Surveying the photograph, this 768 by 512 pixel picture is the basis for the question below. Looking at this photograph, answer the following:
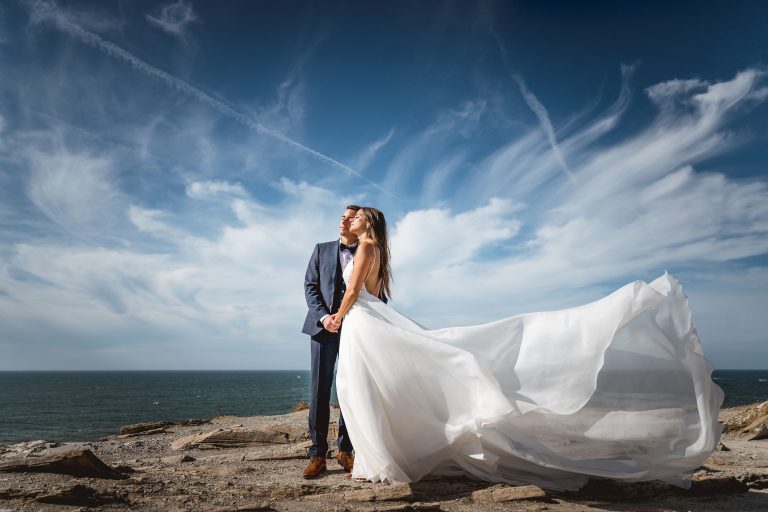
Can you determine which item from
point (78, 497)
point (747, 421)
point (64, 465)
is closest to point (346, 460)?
point (78, 497)

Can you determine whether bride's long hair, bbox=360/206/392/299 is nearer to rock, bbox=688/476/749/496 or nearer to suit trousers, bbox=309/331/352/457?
suit trousers, bbox=309/331/352/457

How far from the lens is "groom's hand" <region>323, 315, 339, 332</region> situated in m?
5.91

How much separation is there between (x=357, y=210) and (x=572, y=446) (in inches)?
140

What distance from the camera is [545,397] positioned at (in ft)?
17.1

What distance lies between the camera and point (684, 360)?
4945mm

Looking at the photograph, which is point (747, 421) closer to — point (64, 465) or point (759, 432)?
point (759, 432)

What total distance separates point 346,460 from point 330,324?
1637mm

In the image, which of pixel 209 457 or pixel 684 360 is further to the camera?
pixel 209 457

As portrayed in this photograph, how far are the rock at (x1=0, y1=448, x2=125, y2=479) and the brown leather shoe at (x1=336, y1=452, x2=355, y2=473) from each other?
A: 2369 millimetres

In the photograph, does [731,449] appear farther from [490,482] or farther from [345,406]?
[345,406]

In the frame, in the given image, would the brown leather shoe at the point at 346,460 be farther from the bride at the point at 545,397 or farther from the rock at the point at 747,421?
the rock at the point at 747,421

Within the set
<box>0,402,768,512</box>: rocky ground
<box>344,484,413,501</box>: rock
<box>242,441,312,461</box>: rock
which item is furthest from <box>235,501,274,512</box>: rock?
<box>242,441,312,461</box>: rock

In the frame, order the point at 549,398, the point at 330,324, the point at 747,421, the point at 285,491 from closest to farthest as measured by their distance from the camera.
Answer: the point at 285,491, the point at 549,398, the point at 330,324, the point at 747,421

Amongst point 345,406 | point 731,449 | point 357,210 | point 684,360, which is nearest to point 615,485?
point 684,360
